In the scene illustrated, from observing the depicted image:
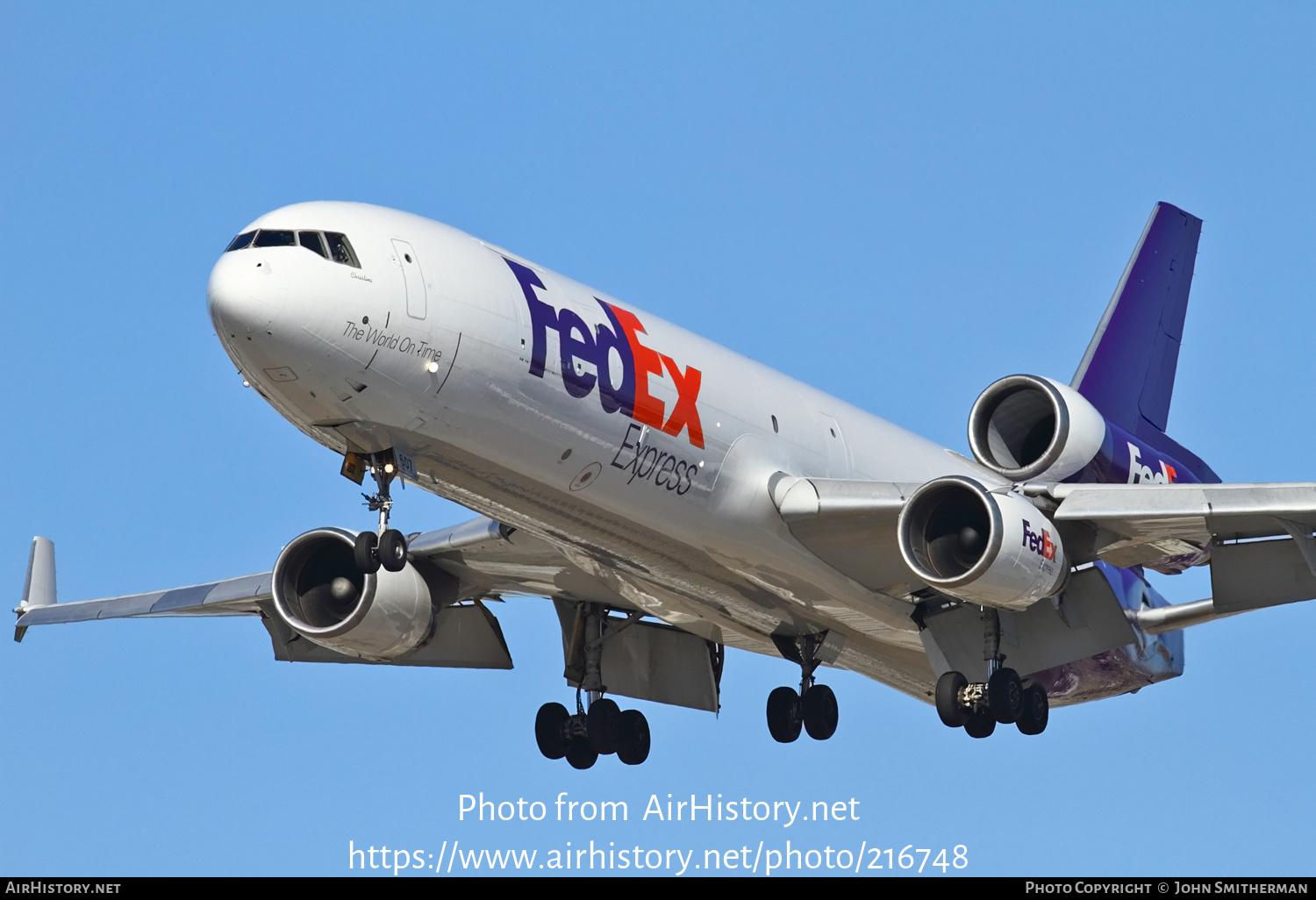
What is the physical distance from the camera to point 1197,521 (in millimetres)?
24953

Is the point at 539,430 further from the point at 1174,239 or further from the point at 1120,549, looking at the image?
the point at 1174,239

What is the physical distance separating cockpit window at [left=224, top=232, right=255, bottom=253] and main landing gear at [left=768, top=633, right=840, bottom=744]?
36.5 feet

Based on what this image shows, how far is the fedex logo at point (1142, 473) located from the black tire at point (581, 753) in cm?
930

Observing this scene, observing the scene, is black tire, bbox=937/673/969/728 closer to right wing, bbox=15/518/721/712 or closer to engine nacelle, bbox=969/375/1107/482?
engine nacelle, bbox=969/375/1107/482

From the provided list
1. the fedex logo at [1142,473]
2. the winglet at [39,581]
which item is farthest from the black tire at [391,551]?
the winglet at [39,581]

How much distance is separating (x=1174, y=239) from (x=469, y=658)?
630 inches

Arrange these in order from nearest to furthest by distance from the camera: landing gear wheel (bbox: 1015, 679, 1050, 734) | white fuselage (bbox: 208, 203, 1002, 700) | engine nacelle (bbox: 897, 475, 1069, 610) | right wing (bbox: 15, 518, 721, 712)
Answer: white fuselage (bbox: 208, 203, 1002, 700), engine nacelle (bbox: 897, 475, 1069, 610), landing gear wheel (bbox: 1015, 679, 1050, 734), right wing (bbox: 15, 518, 721, 712)

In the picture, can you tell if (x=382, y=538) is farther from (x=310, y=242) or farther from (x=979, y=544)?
(x=979, y=544)

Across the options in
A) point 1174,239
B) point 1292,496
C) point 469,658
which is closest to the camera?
point 1292,496

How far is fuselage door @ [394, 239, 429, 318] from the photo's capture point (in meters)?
20.8

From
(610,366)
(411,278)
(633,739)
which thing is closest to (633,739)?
(633,739)

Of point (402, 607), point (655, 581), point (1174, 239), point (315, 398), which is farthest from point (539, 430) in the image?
point (1174, 239)

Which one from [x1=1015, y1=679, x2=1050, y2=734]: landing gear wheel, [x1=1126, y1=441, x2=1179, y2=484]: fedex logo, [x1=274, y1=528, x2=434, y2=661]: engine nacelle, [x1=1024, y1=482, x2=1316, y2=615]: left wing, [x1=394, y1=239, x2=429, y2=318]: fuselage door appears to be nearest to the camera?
[x1=394, y1=239, x2=429, y2=318]: fuselage door

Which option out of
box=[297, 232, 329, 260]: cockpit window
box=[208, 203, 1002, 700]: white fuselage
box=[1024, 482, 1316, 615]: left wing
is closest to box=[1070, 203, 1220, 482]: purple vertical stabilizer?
box=[1024, 482, 1316, 615]: left wing
